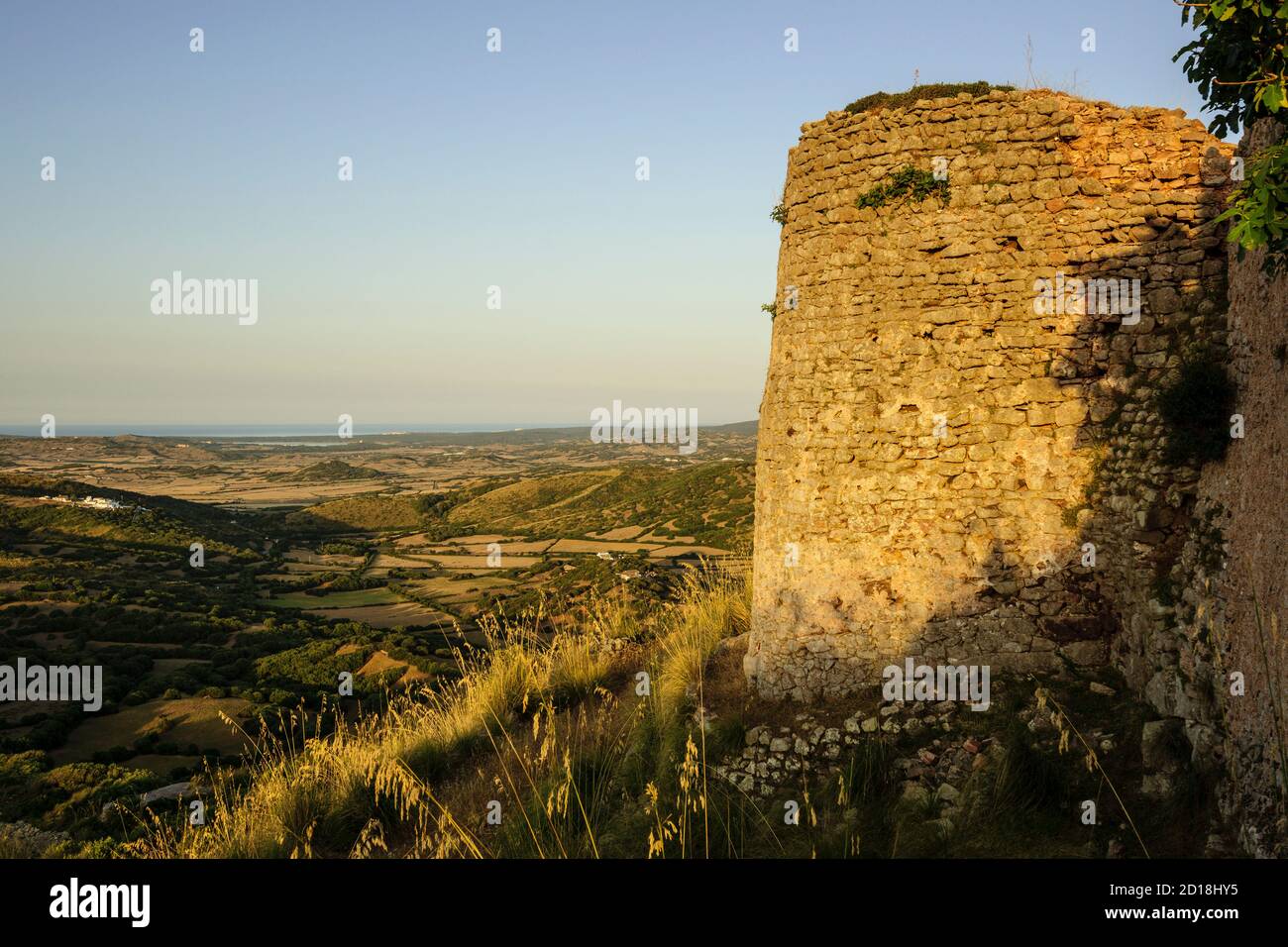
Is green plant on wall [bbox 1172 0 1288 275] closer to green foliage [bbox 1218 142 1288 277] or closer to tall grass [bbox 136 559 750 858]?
green foliage [bbox 1218 142 1288 277]

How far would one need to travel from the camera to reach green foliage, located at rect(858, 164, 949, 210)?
5.98 metres

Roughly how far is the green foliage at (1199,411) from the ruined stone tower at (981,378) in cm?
24

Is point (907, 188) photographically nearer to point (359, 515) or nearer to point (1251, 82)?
point (1251, 82)

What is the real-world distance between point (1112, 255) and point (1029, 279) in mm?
607

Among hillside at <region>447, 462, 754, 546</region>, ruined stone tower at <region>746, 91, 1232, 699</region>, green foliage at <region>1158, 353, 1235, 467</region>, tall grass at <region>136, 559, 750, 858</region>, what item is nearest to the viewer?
green foliage at <region>1158, 353, 1235, 467</region>

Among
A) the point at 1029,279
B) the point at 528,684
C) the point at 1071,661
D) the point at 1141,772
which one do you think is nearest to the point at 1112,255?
the point at 1029,279

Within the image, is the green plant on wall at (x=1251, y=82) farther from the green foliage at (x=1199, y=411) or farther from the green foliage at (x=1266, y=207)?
the green foliage at (x=1199, y=411)

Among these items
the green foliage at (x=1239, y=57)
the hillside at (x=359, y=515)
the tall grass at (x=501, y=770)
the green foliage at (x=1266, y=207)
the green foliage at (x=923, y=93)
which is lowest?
the hillside at (x=359, y=515)

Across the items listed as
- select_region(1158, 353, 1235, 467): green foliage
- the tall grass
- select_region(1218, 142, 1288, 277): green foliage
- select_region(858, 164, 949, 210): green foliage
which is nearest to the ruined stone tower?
select_region(858, 164, 949, 210): green foliage

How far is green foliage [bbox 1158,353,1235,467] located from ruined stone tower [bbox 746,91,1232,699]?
240 mm

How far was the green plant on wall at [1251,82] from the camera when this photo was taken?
316cm

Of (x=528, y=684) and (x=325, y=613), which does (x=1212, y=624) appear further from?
(x=325, y=613)

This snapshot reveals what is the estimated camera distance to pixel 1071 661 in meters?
5.51

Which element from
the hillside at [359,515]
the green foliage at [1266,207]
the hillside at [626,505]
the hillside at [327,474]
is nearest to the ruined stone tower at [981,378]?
the green foliage at [1266,207]
